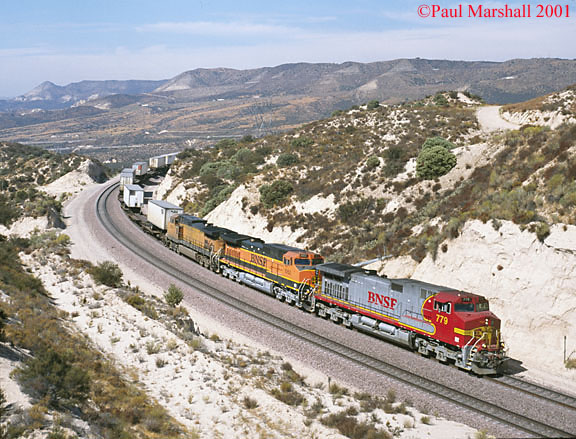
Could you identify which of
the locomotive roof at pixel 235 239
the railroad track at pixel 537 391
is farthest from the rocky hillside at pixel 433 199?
the locomotive roof at pixel 235 239

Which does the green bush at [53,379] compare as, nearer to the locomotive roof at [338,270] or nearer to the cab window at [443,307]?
the cab window at [443,307]

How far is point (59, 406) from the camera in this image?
46.8ft

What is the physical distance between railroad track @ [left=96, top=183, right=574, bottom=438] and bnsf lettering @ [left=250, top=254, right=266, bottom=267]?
3299 mm

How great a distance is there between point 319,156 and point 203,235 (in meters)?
26.8

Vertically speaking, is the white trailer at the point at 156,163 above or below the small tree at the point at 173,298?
above

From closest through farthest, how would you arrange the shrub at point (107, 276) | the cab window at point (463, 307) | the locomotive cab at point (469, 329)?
1. the locomotive cab at point (469, 329)
2. the cab window at point (463, 307)
3. the shrub at point (107, 276)

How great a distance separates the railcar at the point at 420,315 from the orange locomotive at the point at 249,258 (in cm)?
254

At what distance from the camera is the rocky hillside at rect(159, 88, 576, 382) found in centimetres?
2620

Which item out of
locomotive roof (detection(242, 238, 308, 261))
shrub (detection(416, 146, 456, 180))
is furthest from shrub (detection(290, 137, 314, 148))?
locomotive roof (detection(242, 238, 308, 261))

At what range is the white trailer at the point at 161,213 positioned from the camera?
53.7 metres

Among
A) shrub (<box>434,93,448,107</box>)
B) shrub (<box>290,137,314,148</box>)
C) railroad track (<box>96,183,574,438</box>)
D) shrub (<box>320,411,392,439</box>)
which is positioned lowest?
railroad track (<box>96,183,574,438</box>)

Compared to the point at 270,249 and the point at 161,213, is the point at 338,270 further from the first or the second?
the point at 161,213

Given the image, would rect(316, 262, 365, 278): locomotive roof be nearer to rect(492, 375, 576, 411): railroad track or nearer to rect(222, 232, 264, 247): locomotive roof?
rect(492, 375, 576, 411): railroad track

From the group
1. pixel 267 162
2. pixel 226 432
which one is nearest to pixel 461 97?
pixel 267 162
